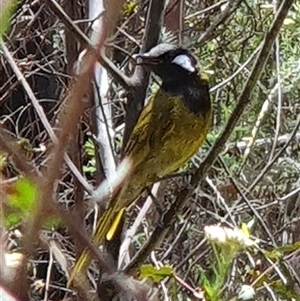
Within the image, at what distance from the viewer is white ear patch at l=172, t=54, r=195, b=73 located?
1.55m

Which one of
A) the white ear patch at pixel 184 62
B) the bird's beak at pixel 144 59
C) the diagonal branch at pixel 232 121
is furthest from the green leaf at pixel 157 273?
the white ear patch at pixel 184 62

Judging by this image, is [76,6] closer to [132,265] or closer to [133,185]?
[133,185]

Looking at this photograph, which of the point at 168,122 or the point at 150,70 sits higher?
the point at 150,70

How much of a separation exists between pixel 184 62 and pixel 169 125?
0.13 m

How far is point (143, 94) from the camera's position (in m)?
1.28

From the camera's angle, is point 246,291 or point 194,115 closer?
point 246,291

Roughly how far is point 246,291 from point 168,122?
0.78 m

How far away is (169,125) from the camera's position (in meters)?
1.59

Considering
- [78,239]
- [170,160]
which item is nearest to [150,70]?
[170,160]

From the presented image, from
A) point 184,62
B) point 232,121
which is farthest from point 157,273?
point 184,62

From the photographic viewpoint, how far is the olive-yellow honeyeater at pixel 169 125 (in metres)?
1.53

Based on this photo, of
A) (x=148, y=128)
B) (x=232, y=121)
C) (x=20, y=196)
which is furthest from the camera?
(x=148, y=128)

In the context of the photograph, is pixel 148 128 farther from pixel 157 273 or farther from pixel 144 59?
pixel 157 273

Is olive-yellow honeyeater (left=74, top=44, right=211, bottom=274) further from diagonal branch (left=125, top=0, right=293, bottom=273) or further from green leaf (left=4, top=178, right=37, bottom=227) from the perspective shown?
green leaf (left=4, top=178, right=37, bottom=227)
